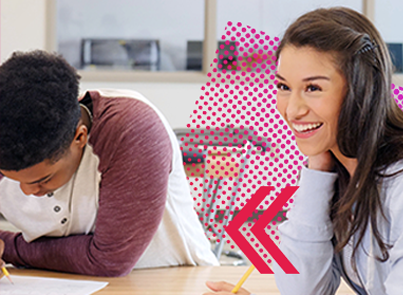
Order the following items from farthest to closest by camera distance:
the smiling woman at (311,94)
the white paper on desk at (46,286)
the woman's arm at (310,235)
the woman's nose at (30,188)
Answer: the woman's nose at (30,188) → the white paper on desk at (46,286) → the woman's arm at (310,235) → the smiling woman at (311,94)

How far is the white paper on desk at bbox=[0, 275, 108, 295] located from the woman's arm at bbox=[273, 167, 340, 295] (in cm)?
37

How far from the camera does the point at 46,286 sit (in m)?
0.94

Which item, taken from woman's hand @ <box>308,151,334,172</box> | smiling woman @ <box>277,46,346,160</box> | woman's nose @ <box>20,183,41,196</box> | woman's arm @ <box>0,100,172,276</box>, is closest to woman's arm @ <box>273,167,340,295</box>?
woman's hand @ <box>308,151,334,172</box>

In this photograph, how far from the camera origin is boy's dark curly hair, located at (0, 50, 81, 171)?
2.85ft

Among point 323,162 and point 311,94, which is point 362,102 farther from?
point 323,162

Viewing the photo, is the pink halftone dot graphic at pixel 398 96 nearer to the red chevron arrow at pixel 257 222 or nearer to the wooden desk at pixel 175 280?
the red chevron arrow at pixel 257 222

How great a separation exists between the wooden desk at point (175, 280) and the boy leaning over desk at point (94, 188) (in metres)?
0.03

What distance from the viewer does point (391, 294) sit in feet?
1.97

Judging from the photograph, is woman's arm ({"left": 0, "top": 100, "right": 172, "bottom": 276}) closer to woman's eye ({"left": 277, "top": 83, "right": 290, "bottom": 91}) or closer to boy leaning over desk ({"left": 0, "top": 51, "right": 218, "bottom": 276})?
boy leaning over desk ({"left": 0, "top": 51, "right": 218, "bottom": 276})

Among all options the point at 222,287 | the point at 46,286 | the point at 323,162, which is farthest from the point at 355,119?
the point at 46,286

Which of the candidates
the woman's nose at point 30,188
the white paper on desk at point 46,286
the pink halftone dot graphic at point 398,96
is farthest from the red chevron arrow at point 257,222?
the woman's nose at point 30,188

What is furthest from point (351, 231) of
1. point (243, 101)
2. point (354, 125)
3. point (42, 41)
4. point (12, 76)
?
point (42, 41)

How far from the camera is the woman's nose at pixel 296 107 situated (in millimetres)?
619

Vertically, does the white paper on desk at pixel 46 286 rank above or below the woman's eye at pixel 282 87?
below
